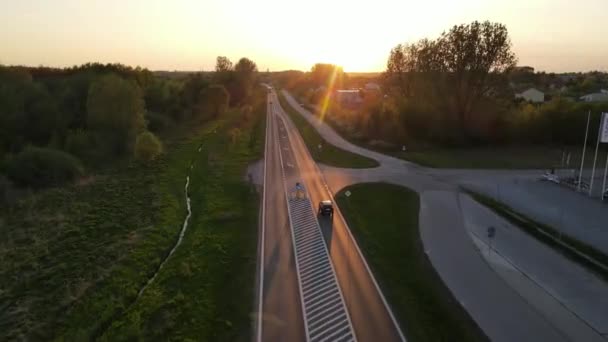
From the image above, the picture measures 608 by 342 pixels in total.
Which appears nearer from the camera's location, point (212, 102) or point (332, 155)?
point (332, 155)

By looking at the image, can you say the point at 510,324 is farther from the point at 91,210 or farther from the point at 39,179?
the point at 39,179

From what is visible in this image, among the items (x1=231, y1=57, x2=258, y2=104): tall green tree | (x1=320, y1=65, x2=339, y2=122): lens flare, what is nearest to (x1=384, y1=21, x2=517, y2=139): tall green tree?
(x1=320, y1=65, x2=339, y2=122): lens flare

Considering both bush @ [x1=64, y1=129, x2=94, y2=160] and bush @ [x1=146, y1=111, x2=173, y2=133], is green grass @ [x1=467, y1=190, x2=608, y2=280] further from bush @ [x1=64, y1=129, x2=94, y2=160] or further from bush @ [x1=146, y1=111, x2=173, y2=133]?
bush @ [x1=146, y1=111, x2=173, y2=133]

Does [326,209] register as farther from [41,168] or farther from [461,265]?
[41,168]

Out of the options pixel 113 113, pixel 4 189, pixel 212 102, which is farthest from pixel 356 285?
Answer: pixel 212 102

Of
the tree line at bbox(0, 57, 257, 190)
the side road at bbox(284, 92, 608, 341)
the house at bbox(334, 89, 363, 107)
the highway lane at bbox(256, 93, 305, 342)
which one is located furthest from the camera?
the house at bbox(334, 89, 363, 107)

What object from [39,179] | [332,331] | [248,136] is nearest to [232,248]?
[332,331]
